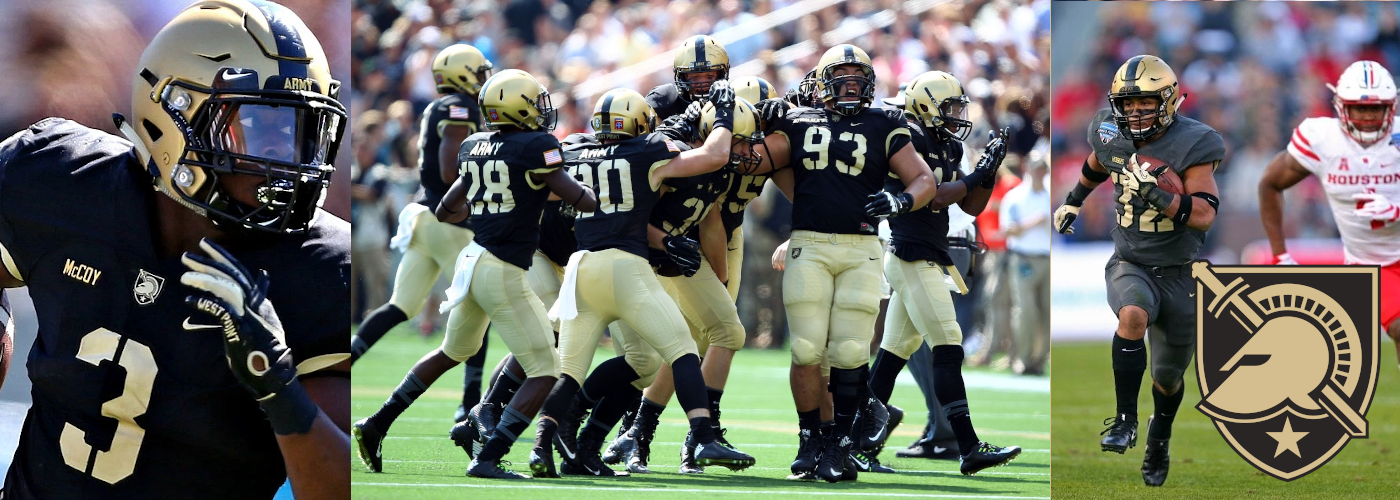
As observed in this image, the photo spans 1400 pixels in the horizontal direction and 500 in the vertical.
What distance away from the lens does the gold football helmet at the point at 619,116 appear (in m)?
4.75

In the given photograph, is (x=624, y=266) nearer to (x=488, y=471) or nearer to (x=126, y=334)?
(x=488, y=471)

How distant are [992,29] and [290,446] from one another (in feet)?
29.6

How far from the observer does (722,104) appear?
4805mm

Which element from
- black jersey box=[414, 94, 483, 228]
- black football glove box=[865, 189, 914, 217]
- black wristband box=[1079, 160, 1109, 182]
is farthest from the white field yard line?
black jersey box=[414, 94, 483, 228]

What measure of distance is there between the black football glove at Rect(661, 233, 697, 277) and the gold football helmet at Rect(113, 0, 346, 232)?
2.47m

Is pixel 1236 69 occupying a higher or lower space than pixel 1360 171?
higher

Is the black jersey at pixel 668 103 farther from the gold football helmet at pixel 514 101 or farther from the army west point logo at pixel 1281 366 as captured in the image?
the army west point logo at pixel 1281 366

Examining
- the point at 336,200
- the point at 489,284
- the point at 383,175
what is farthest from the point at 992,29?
the point at 336,200

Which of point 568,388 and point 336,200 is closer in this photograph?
point 336,200

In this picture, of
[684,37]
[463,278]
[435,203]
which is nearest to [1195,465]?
[463,278]

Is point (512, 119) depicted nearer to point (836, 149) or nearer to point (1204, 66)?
point (836, 149)

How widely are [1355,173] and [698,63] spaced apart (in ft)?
10.4

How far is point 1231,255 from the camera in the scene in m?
10.7

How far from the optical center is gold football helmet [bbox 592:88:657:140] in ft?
15.6
